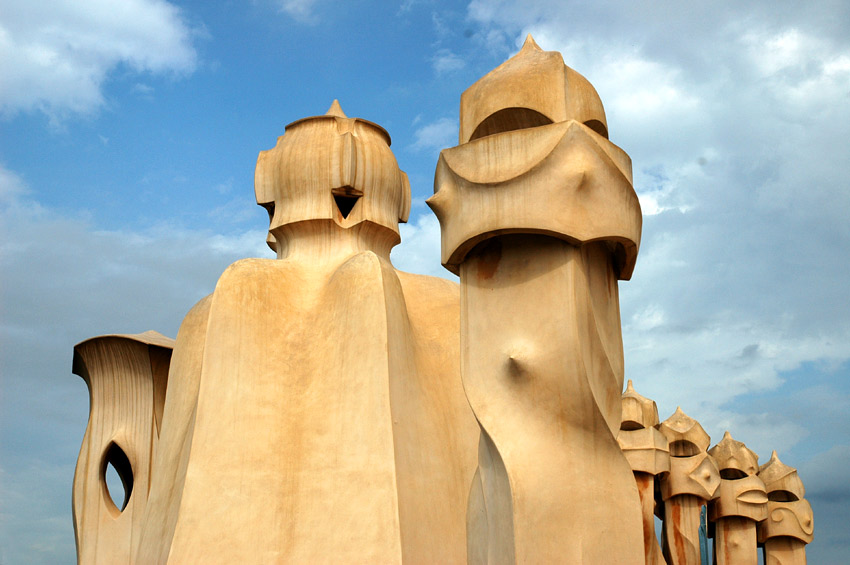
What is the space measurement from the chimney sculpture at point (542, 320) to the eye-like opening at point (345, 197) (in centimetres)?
485

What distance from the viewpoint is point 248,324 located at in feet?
33.2

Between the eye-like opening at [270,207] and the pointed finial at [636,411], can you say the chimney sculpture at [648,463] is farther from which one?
the eye-like opening at [270,207]

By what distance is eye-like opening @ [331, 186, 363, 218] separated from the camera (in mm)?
Answer: 11984

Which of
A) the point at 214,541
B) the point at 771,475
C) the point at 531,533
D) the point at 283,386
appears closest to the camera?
the point at 531,533

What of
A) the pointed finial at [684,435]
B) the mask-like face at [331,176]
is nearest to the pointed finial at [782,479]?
the pointed finial at [684,435]

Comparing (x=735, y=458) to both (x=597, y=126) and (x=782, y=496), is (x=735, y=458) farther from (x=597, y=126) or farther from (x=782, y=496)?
(x=597, y=126)

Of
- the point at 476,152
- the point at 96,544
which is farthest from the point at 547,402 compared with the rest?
the point at 96,544

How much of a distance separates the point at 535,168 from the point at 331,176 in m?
5.66

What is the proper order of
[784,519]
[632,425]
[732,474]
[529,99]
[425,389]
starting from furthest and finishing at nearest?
[732,474]
[784,519]
[632,425]
[425,389]
[529,99]

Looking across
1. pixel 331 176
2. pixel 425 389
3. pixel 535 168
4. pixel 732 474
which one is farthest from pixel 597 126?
pixel 732 474

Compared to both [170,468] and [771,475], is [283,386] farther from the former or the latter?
[771,475]

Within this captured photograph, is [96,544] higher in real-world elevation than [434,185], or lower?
lower

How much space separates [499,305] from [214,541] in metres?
4.05

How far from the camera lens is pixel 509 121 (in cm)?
748
